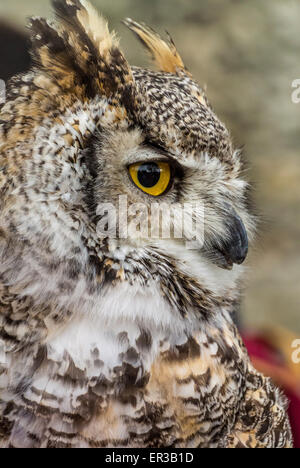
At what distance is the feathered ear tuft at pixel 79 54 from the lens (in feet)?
2.06

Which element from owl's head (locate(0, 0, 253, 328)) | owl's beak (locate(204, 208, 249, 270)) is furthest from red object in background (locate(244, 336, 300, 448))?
owl's head (locate(0, 0, 253, 328))

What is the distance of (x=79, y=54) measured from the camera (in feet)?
2.10

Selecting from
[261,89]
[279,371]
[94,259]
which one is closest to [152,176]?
[94,259]

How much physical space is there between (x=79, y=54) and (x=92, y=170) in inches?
6.5

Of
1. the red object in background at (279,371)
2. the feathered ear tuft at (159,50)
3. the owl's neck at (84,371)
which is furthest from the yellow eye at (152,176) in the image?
the red object in background at (279,371)

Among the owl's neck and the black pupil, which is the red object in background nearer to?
the owl's neck

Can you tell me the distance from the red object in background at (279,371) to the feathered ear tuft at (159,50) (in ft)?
2.58

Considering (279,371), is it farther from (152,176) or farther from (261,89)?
(261,89)

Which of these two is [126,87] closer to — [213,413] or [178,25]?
[213,413]

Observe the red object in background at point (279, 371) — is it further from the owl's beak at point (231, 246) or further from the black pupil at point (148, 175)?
the black pupil at point (148, 175)

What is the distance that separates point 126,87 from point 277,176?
2.30 metres

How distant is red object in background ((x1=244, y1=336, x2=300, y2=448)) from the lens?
137 centimetres

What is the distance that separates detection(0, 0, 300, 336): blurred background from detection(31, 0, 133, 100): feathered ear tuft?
1.09 m
